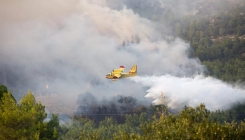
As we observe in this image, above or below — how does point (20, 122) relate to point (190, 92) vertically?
below

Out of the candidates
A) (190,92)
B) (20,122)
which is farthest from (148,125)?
(190,92)

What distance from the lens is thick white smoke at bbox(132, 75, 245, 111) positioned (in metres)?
141

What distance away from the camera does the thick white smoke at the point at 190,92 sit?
141m

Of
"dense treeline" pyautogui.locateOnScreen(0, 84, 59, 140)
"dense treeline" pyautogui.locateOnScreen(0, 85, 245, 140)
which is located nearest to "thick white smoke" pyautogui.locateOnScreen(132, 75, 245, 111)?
"dense treeline" pyautogui.locateOnScreen(0, 85, 245, 140)

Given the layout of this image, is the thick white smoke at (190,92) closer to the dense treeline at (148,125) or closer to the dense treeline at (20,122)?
the dense treeline at (148,125)

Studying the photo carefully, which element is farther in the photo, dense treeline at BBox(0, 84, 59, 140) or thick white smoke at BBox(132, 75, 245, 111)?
thick white smoke at BBox(132, 75, 245, 111)

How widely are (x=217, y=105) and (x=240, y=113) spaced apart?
49.8 ft

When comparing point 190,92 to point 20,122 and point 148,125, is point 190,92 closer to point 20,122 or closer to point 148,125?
point 148,125

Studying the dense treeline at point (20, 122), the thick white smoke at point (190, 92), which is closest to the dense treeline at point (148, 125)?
the dense treeline at point (20, 122)

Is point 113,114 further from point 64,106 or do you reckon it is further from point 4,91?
point 4,91

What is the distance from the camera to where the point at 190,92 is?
144m

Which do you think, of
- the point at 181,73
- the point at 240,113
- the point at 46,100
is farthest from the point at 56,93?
the point at 240,113

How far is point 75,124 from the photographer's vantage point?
157 m

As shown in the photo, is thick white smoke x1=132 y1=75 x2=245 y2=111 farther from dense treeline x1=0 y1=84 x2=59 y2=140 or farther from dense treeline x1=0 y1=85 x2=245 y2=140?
dense treeline x1=0 y1=84 x2=59 y2=140
